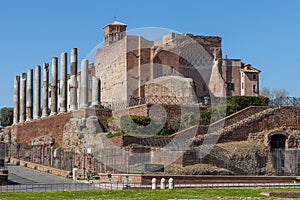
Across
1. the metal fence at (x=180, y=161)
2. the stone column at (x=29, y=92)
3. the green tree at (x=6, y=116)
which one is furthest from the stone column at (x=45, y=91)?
the green tree at (x=6, y=116)

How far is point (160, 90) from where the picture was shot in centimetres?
5753

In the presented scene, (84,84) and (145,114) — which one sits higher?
(84,84)

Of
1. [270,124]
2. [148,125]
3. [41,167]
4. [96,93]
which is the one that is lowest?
[41,167]

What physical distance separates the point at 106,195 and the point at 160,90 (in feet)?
101

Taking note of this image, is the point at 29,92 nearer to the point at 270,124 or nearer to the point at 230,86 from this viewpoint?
the point at 230,86

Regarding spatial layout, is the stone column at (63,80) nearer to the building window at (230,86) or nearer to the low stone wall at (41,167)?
the low stone wall at (41,167)

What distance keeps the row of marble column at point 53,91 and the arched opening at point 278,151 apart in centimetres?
1368

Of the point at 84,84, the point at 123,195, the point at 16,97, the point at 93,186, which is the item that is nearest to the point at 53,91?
the point at 84,84

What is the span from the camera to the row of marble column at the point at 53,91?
52.8m

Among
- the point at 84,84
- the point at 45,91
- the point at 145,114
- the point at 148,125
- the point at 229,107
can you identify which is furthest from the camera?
the point at 45,91

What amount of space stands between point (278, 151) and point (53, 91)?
84.5 ft

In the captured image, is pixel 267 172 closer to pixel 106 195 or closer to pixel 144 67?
pixel 106 195

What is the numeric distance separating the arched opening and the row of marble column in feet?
44.9

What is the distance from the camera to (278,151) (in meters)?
42.8
